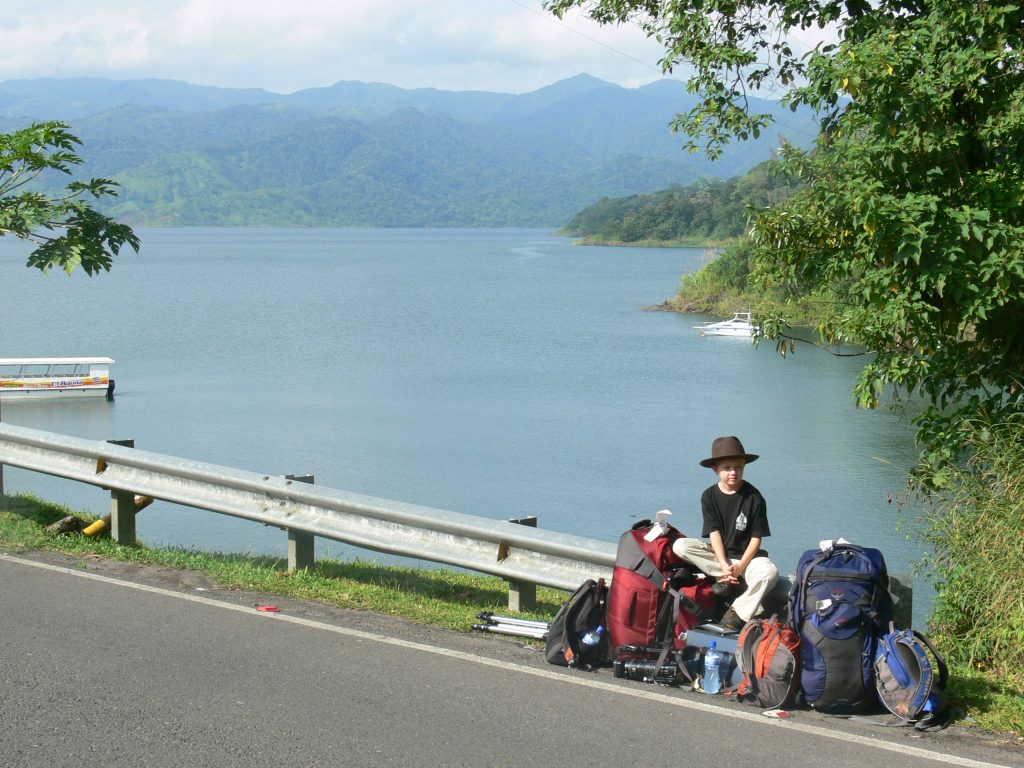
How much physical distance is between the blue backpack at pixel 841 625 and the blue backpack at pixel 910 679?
0.30 ft

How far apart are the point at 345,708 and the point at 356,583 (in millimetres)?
2917

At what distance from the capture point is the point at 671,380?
137 feet

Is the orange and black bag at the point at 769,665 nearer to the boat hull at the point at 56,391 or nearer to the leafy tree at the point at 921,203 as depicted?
the leafy tree at the point at 921,203

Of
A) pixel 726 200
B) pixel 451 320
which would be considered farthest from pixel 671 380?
pixel 726 200

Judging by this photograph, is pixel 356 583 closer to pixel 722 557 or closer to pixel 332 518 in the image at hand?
pixel 332 518

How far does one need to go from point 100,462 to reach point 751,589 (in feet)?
16.7

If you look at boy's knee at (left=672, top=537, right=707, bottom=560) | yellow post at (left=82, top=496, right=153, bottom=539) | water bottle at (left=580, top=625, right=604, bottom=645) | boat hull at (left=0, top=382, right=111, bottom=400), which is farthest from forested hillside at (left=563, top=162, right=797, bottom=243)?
water bottle at (left=580, top=625, right=604, bottom=645)

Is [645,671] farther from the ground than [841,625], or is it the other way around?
[841,625]

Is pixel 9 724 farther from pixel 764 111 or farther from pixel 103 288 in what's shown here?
pixel 103 288

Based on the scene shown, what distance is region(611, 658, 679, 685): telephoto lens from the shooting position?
610cm

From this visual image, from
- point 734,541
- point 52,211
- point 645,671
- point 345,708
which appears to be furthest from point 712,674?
point 52,211

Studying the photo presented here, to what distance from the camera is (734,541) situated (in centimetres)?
685

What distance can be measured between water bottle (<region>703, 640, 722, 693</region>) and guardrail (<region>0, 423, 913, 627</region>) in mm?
701

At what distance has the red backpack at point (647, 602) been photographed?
20.8 ft
